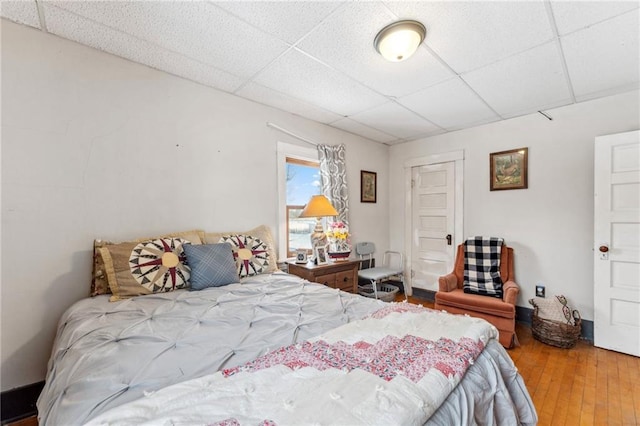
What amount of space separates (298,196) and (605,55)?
289cm

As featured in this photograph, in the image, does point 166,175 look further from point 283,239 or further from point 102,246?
point 283,239

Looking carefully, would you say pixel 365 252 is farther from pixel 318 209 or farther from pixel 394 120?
pixel 394 120

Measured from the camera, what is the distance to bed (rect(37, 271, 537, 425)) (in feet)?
2.38

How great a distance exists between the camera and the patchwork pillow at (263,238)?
7.53 feet

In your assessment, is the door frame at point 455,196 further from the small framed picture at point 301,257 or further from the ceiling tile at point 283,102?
the small framed picture at point 301,257

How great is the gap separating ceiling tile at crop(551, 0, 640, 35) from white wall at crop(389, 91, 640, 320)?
1.53m

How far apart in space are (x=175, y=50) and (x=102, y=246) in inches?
57.9

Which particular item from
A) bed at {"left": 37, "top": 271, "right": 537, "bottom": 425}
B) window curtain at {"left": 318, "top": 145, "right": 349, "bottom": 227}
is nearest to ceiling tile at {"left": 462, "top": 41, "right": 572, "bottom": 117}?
window curtain at {"left": 318, "top": 145, "right": 349, "bottom": 227}

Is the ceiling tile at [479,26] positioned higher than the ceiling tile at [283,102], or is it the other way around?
the ceiling tile at [479,26]

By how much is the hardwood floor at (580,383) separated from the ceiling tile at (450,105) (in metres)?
2.47

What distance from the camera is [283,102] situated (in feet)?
9.30

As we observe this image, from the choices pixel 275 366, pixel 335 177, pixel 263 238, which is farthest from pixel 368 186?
pixel 275 366

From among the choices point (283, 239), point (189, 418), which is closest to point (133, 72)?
point (283, 239)

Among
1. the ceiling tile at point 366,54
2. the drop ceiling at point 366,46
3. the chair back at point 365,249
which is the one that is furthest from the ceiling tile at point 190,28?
the chair back at point 365,249
